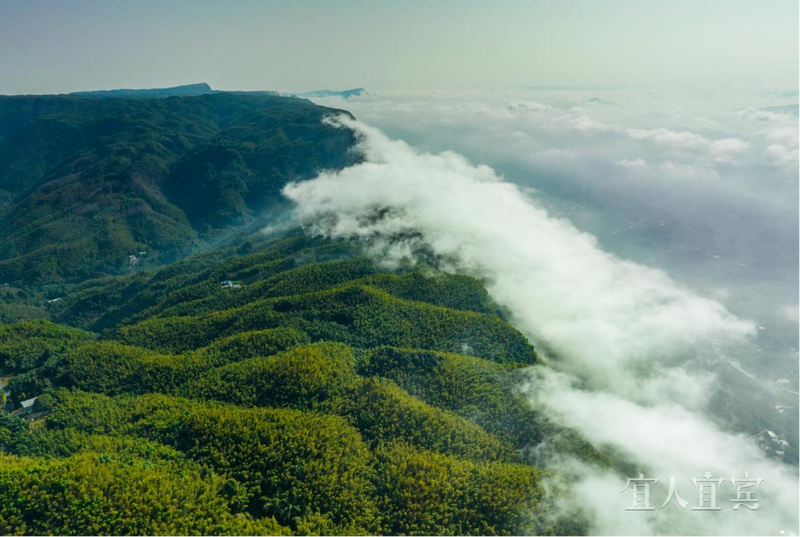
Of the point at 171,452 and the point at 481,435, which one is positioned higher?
the point at 171,452

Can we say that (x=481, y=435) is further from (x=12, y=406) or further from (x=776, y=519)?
(x=12, y=406)

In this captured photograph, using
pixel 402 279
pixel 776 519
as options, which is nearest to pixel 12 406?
pixel 402 279

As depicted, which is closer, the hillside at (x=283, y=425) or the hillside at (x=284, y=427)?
the hillside at (x=284, y=427)

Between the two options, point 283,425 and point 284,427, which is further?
point 283,425

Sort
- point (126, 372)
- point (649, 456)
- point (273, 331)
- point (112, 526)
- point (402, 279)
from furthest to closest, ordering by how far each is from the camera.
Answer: point (402, 279)
point (273, 331)
point (126, 372)
point (649, 456)
point (112, 526)

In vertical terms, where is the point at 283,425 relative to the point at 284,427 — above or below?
above

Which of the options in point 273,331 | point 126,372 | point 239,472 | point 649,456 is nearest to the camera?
point 239,472

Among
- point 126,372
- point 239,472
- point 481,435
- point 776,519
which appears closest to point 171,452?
point 239,472

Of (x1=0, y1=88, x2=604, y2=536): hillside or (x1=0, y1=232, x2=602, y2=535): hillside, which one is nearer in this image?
(x1=0, y1=88, x2=604, y2=536): hillside

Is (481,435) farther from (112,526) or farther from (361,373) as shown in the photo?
(112,526)

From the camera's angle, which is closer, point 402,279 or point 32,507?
point 32,507

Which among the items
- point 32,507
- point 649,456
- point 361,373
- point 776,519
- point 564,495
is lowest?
point 776,519
